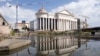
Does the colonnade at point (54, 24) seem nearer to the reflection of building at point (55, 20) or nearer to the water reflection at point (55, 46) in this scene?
the reflection of building at point (55, 20)

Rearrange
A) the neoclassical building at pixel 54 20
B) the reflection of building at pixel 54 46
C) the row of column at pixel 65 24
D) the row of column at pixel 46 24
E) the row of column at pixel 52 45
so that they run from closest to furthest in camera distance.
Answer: the reflection of building at pixel 54 46
the row of column at pixel 52 45
the row of column at pixel 46 24
the neoclassical building at pixel 54 20
the row of column at pixel 65 24

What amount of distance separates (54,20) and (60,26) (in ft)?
22.6

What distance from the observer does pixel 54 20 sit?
174 m

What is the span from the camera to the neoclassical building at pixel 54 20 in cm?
16362

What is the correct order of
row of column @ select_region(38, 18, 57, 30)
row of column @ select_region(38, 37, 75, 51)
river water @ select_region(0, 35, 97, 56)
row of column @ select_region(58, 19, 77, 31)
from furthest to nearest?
row of column @ select_region(58, 19, 77, 31) → row of column @ select_region(38, 18, 57, 30) → row of column @ select_region(38, 37, 75, 51) → river water @ select_region(0, 35, 97, 56)

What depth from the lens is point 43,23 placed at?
533 ft

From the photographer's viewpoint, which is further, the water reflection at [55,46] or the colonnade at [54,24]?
the colonnade at [54,24]

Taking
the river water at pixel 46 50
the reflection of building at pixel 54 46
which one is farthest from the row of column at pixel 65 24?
the river water at pixel 46 50

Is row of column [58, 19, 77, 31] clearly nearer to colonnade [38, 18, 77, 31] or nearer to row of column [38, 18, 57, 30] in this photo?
colonnade [38, 18, 77, 31]

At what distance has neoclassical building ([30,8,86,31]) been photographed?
164m

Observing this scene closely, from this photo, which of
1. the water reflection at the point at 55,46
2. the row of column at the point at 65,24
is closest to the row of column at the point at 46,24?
the row of column at the point at 65,24

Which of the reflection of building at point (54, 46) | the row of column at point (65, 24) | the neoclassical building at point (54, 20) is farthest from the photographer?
the row of column at point (65, 24)

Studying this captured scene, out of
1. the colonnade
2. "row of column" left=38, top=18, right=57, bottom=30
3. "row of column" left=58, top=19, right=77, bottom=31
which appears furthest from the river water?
"row of column" left=58, top=19, right=77, bottom=31

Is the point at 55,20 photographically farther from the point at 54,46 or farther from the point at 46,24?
the point at 54,46
